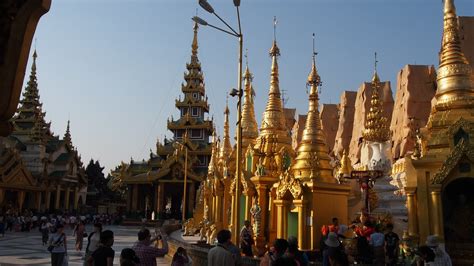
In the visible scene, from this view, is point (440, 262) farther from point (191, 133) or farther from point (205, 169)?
point (191, 133)

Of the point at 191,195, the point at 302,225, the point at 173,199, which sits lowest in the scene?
the point at 302,225

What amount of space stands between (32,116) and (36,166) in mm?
8356

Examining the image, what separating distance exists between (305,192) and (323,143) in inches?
95.6

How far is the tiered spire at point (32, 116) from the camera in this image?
5200cm

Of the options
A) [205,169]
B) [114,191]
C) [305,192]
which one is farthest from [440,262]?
[114,191]

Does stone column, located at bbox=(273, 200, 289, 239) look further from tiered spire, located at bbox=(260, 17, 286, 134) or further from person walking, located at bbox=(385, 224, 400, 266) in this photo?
person walking, located at bbox=(385, 224, 400, 266)

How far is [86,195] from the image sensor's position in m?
65.9

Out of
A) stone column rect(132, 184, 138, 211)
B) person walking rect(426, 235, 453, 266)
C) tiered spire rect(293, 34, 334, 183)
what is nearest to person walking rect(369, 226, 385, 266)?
person walking rect(426, 235, 453, 266)

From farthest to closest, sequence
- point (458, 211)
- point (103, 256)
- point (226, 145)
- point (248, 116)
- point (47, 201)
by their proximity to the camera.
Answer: point (47, 201), point (226, 145), point (248, 116), point (458, 211), point (103, 256)

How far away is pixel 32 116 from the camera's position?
182 feet

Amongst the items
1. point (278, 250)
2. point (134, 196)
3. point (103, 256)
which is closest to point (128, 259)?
point (103, 256)

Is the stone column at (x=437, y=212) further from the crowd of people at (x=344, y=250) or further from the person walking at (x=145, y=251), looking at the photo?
the person walking at (x=145, y=251)

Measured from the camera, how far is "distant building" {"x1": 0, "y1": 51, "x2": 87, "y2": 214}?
43219 millimetres

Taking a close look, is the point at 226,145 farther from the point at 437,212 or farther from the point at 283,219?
the point at 437,212
